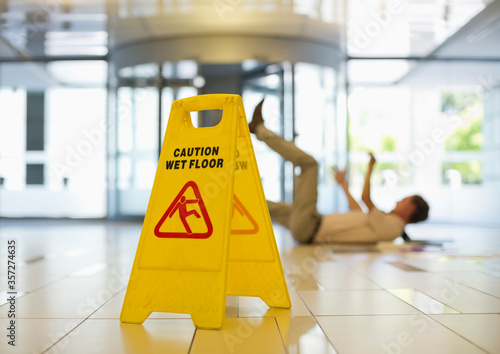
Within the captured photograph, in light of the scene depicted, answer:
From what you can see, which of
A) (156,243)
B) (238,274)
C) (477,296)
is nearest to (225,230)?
(156,243)

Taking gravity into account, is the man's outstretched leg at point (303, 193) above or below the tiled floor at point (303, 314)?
above

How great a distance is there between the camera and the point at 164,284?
1.64 m

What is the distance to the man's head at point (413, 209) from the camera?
4.00m

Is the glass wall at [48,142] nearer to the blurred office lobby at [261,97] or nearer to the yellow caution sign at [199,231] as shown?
the blurred office lobby at [261,97]

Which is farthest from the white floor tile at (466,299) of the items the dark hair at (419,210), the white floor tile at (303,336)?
the dark hair at (419,210)

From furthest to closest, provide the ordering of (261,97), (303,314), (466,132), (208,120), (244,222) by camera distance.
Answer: (261,97), (208,120), (466,132), (244,222), (303,314)

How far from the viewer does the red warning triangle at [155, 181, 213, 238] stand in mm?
1646

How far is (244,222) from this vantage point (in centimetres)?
192

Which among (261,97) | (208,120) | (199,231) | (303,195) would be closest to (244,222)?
(199,231)

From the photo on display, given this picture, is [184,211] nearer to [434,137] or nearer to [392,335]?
[392,335]

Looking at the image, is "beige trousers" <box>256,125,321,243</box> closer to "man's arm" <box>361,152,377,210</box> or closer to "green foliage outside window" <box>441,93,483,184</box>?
"man's arm" <box>361,152,377,210</box>

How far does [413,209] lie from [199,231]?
281cm

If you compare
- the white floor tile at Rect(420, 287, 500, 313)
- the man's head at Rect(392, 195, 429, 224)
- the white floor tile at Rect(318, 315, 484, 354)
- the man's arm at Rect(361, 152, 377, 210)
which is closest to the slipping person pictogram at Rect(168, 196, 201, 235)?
the white floor tile at Rect(318, 315, 484, 354)

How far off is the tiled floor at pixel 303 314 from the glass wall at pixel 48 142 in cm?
661
